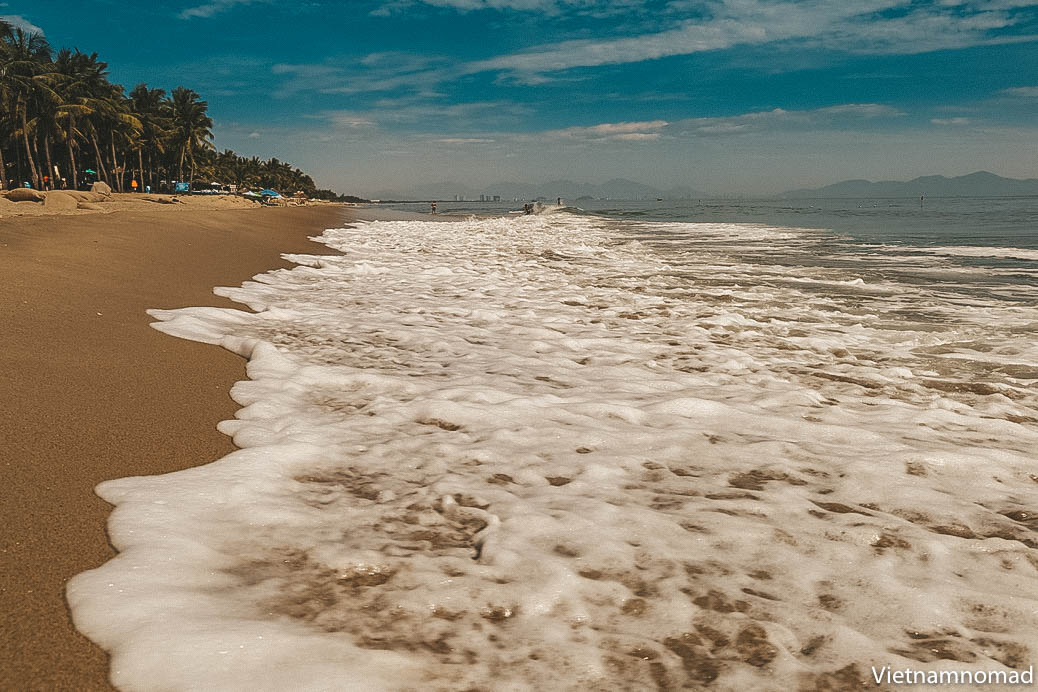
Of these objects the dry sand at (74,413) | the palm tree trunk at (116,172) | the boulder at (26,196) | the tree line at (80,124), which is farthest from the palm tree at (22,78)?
the dry sand at (74,413)

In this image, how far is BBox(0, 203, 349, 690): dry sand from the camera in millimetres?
1844

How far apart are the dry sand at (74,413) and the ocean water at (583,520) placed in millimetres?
109

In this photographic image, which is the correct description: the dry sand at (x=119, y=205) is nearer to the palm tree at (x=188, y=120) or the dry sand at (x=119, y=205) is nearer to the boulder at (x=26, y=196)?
the boulder at (x=26, y=196)

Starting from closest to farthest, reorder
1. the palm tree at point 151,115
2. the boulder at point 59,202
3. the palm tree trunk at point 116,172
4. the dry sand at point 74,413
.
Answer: the dry sand at point 74,413, the boulder at point 59,202, the palm tree trunk at point 116,172, the palm tree at point 151,115

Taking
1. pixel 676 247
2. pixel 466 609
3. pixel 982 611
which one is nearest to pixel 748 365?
pixel 982 611

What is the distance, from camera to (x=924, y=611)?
7.09ft

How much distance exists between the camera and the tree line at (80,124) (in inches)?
1690

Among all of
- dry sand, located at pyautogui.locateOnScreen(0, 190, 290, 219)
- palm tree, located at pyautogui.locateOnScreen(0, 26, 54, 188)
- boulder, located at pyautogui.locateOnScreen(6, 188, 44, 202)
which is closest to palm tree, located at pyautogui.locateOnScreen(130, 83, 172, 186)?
palm tree, located at pyautogui.locateOnScreen(0, 26, 54, 188)

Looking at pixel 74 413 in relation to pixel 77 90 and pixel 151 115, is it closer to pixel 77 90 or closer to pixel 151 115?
pixel 77 90

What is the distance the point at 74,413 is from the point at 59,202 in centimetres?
2363

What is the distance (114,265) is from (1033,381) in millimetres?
9616

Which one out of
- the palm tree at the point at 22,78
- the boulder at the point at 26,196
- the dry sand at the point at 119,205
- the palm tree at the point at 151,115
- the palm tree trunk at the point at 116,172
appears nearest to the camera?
the dry sand at the point at 119,205

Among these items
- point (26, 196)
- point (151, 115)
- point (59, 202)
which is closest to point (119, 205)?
point (26, 196)

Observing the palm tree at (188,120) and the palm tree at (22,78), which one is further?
the palm tree at (188,120)
